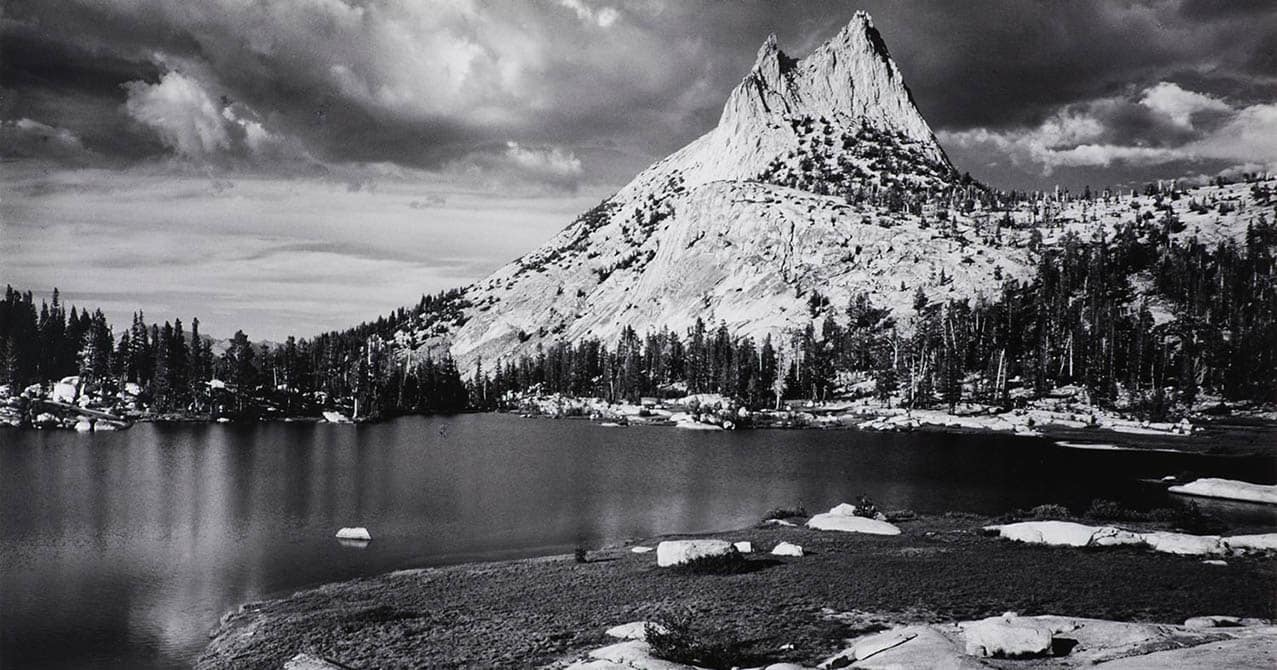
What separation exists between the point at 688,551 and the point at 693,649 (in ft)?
Result: 46.0

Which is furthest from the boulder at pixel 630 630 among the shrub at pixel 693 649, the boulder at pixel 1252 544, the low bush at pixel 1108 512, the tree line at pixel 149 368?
the tree line at pixel 149 368

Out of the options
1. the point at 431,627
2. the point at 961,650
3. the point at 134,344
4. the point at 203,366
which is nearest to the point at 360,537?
the point at 431,627

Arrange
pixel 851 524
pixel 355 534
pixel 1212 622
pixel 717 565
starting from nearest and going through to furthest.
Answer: pixel 1212 622
pixel 717 565
pixel 851 524
pixel 355 534

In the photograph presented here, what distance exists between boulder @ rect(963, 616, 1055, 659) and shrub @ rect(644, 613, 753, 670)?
5717 millimetres

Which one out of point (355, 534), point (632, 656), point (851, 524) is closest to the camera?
point (632, 656)

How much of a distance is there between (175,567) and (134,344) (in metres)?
164

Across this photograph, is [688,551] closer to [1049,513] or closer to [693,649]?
[693,649]

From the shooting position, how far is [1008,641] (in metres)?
18.5

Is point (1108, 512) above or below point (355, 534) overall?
above

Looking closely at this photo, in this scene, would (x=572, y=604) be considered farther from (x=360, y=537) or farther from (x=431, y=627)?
(x=360, y=537)

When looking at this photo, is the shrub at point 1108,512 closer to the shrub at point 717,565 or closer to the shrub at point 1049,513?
the shrub at point 1049,513

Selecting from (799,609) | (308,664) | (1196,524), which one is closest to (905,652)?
(799,609)

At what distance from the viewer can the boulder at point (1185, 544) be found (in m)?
33.0

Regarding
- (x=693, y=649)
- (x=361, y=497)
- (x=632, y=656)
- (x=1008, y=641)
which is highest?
(x=1008, y=641)
